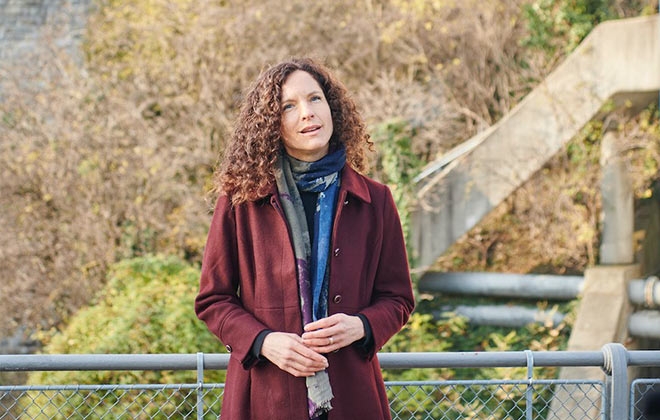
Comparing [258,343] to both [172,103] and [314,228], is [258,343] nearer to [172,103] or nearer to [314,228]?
[314,228]

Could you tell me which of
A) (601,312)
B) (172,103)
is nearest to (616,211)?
(601,312)

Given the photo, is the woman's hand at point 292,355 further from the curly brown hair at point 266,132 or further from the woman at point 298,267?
the curly brown hair at point 266,132

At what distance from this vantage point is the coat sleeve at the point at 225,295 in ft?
8.46

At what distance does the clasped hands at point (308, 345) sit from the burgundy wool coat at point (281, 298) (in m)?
0.06

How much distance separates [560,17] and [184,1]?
14.3 feet

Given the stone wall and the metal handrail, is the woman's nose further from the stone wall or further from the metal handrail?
the stone wall

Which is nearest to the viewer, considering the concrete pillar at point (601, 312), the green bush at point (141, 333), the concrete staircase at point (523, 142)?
the green bush at point (141, 333)

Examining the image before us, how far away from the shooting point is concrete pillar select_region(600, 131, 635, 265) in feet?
30.1

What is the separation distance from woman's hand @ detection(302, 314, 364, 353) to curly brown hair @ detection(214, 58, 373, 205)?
43cm

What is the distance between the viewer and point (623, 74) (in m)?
8.71

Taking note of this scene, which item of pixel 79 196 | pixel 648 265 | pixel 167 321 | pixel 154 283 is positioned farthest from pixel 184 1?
pixel 648 265

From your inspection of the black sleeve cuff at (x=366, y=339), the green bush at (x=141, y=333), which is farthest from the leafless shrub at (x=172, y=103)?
the black sleeve cuff at (x=366, y=339)

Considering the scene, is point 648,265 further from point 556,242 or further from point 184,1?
point 184,1

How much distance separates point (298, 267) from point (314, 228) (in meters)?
0.15
